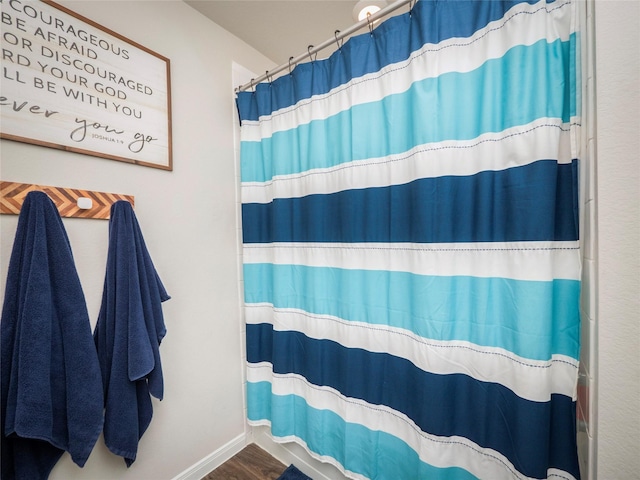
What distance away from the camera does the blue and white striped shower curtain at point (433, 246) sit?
0.69m

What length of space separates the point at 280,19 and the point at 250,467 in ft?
7.54

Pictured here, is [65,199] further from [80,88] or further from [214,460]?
[214,460]

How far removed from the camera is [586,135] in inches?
24.9

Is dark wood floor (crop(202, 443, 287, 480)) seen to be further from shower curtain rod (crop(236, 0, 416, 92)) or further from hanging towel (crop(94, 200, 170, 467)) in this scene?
shower curtain rod (crop(236, 0, 416, 92))

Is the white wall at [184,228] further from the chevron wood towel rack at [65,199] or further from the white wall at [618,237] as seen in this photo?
the white wall at [618,237]

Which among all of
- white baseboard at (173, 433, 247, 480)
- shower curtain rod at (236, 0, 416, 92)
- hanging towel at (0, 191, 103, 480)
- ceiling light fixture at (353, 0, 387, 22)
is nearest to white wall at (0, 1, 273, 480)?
white baseboard at (173, 433, 247, 480)

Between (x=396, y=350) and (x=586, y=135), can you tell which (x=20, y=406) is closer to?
(x=396, y=350)

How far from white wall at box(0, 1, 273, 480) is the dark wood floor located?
0.36ft

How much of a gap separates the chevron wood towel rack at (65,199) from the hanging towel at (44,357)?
0.24ft

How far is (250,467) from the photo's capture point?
4.36 ft

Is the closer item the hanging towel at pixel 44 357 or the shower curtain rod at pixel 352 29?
the hanging towel at pixel 44 357

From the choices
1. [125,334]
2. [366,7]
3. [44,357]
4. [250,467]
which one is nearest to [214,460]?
[250,467]

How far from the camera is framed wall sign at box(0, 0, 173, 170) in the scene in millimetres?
793

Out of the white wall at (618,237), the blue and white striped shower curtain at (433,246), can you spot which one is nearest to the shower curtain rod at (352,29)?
the blue and white striped shower curtain at (433,246)
